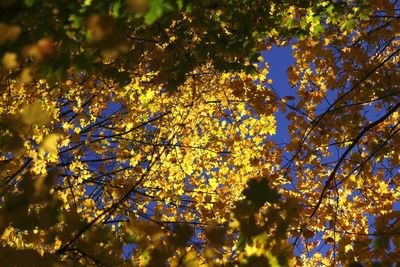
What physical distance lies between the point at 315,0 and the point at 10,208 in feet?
13.7

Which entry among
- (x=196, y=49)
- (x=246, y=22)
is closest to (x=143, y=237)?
(x=196, y=49)

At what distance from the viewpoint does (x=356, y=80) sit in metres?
5.37


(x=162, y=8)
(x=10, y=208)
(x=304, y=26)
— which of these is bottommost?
(x=10, y=208)

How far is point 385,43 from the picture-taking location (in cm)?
537

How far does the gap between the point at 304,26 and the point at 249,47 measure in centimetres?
112

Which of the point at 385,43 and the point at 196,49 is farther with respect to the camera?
the point at 385,43

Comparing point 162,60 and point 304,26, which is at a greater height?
point 304,26

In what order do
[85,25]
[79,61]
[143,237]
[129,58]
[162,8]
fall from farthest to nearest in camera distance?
[129,58]
[143,237]
[79,61]
[85,25]
[162,8]

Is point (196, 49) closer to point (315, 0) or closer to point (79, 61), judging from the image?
point (315, 0)

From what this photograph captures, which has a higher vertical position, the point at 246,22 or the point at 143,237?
the point at 246,22

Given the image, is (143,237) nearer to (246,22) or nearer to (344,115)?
(246,22)

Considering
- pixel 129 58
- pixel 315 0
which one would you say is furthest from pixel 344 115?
pixel 129 58

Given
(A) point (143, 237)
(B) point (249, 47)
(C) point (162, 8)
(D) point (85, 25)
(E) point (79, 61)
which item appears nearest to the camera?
(C) point (162, 8)

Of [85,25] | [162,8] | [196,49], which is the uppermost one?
[196,49]
